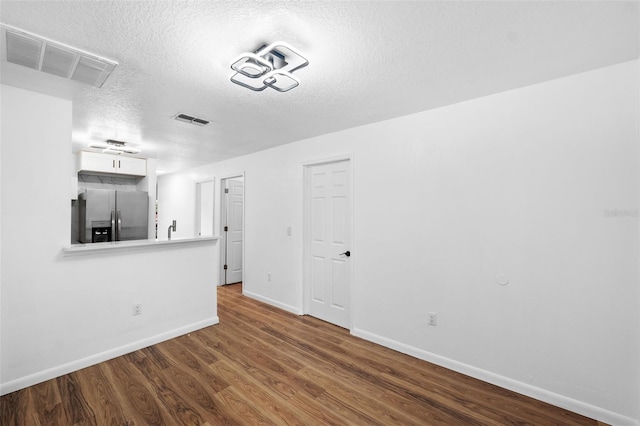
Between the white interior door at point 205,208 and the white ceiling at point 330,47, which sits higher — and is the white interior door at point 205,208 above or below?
below

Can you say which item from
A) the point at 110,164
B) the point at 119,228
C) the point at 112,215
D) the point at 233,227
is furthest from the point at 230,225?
the point at 110,164

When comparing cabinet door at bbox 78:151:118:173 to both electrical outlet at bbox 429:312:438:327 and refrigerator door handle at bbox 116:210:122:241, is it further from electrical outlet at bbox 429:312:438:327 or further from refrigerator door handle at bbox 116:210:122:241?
electrical outlet at bbox 429:312:438:327

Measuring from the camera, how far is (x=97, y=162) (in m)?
4.50

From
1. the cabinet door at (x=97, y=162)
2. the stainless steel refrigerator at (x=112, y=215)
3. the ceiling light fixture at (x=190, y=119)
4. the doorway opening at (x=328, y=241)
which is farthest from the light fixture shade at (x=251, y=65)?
the cabinet door at (x=97, y=162)

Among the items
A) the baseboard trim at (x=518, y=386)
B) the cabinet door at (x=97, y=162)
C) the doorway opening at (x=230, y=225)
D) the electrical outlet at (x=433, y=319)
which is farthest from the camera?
the doorway opening at (x=230, y=225)

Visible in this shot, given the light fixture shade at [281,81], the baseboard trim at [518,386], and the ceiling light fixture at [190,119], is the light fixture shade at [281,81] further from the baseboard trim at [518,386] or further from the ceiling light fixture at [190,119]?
the baseboard trim at [518,386]

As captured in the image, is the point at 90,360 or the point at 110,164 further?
the point at 110,164

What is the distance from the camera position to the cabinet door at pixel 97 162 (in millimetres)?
4402

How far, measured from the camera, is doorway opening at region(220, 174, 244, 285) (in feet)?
17.2

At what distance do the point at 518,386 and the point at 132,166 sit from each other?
602 cm

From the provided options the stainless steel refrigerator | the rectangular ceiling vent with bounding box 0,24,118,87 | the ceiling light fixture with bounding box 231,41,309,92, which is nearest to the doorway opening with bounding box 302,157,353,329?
the ceiling light fixture with bounding box 231,41,309,92

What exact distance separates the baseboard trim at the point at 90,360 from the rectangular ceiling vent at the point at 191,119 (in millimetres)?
2355

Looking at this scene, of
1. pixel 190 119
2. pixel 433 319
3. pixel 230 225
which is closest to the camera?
pixel 433 319

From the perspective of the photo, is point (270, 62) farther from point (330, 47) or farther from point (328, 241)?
point (328, 241)
